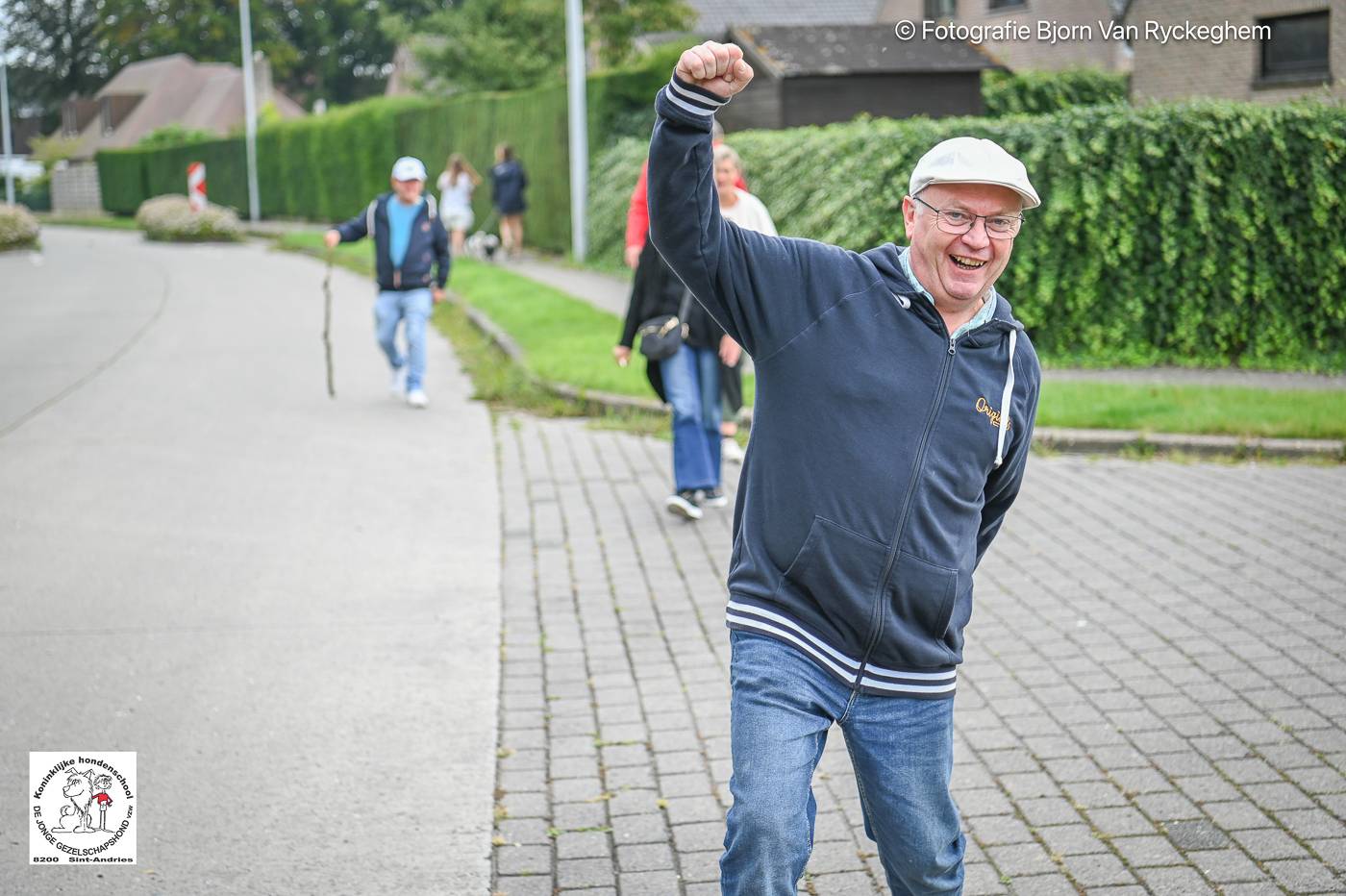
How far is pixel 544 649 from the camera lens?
5.97 m

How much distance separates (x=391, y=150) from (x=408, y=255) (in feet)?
93.4

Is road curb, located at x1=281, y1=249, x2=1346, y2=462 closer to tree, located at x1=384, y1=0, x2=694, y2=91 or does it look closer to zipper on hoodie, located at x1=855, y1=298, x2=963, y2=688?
zipper on hoodie, located at x1=855, y1=298, x2=963, y2=688

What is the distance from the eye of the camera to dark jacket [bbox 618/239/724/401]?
7906mm

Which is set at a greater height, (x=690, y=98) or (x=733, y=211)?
(x=690, y=98)

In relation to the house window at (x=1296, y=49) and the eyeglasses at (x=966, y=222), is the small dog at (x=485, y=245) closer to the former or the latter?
the house window at (x=1296, y=49)

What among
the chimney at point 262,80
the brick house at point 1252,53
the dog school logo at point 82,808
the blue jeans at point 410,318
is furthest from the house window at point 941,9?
the chimney at point 262,80

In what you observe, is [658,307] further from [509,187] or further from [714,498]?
[509,187]

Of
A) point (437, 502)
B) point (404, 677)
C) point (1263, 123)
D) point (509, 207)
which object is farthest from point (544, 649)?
point (509, 207)

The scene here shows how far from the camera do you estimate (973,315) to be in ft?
10.2

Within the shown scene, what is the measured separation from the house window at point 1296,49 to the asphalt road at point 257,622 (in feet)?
57.5

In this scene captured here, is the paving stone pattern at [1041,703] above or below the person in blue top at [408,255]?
below

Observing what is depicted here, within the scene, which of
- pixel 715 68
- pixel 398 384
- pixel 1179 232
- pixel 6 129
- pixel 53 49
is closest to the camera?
pixel 715 68

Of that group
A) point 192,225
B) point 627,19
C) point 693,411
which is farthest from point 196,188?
point 693,411

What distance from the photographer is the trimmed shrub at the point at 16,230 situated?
33.7m
